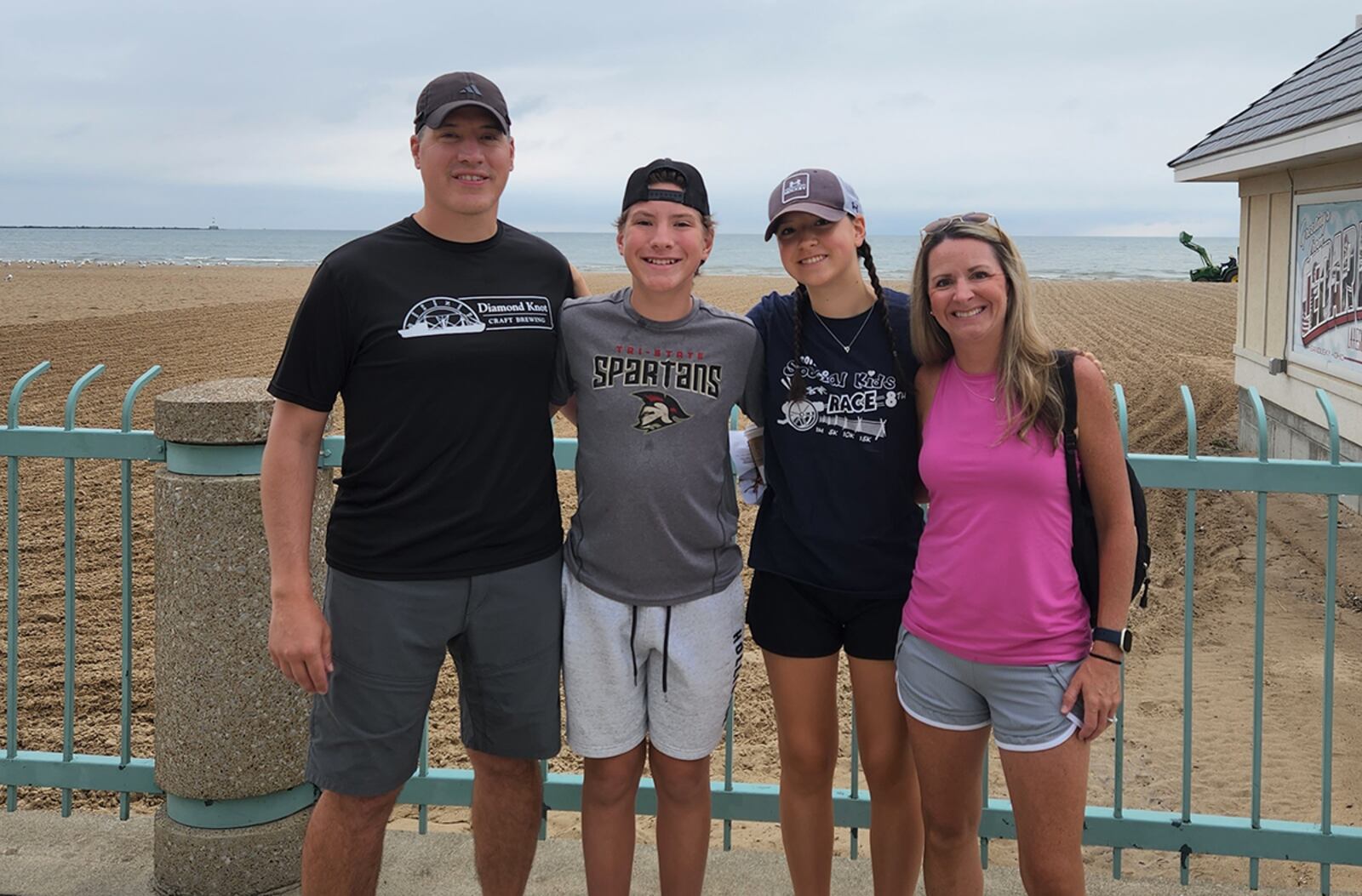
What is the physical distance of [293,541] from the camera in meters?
2.76

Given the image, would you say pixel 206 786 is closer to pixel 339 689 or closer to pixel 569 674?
pixel 339 689

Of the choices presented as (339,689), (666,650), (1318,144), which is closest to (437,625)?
(339,689)

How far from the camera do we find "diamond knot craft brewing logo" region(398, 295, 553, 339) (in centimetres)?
268

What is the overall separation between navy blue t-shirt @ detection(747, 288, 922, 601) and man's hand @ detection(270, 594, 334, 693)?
3.74 feet

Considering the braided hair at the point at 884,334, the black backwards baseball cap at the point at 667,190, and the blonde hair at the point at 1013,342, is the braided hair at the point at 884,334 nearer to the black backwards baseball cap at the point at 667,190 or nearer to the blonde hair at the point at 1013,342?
the blonde hair at the point at 1013,342

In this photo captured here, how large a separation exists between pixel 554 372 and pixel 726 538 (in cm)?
60

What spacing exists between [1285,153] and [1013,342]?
27.3ft

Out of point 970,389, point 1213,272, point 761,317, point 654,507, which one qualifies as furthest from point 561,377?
point 1213,272

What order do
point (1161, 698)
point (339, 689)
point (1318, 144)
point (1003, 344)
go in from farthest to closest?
point (1318, 144) < point (1161, 698) < point (339, 689) < point (1003, 344)

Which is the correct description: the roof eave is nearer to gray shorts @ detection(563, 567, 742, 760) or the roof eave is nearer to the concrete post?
gray shorts @ detection(563, 567, 742, 760)

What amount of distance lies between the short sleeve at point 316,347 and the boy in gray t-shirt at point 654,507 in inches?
21.0

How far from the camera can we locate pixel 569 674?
2.85m

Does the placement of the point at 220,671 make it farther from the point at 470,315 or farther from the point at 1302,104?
the point at 1302,104

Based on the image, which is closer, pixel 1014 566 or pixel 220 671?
pixel 1014 566
